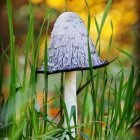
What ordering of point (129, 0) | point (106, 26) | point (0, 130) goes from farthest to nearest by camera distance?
point (129, 0), point (106, 26), point (0, 130)

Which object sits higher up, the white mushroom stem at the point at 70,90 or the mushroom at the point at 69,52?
the mushroom at the point at 69,52

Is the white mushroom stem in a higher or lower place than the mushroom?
lower

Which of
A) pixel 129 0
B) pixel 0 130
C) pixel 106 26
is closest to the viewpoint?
pixel 0 130

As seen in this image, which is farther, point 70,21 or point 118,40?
point 118,40

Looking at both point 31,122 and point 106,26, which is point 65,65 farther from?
point 106,26

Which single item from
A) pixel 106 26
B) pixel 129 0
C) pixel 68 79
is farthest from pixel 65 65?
pixel 129 0

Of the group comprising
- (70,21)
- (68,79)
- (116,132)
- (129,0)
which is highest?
(129,0)
